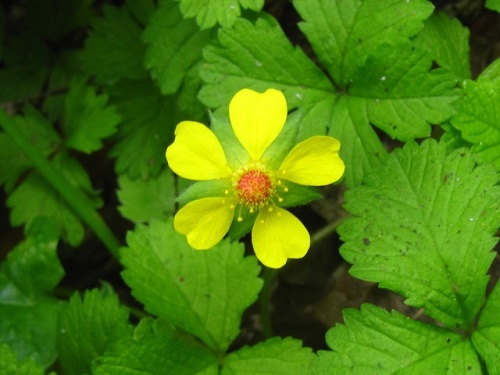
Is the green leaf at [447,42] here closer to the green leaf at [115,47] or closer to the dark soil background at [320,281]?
the dark soil background at [320,281]

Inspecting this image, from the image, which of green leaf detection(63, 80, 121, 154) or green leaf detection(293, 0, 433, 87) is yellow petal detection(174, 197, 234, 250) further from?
green leaf detection(63, 80, 121, 154)

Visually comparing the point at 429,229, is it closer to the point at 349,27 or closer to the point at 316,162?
the point at 316,162

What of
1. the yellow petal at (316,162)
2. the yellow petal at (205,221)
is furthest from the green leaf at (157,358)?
the yellow petal at (316,162)

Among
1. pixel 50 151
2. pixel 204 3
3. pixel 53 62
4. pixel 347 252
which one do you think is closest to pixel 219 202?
pixel 347 252

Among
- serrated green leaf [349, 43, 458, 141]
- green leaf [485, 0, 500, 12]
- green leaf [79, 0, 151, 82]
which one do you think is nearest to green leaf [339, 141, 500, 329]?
serrated green leaf [349, 43, 458, 141]

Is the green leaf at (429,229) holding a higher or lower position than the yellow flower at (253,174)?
lower

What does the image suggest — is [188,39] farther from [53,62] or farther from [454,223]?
[454,223]

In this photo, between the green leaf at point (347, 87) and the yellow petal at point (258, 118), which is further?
the green leaf at point (347, 87)
